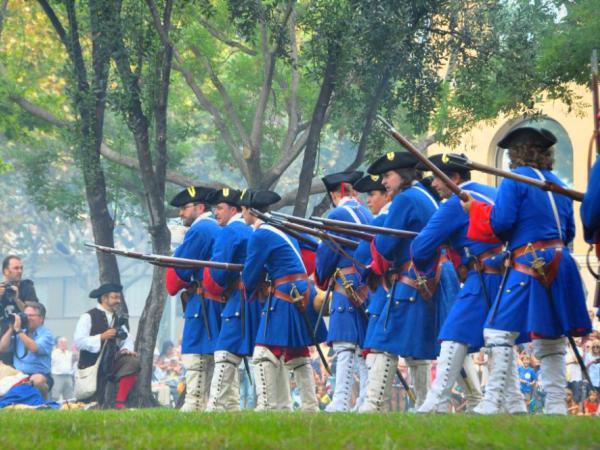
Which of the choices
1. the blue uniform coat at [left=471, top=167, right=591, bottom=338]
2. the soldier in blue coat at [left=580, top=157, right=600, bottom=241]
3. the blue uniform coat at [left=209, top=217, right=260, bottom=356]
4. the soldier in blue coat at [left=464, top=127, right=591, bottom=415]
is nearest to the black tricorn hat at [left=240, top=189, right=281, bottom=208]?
the blue uniform coat at [left=209, top=217, right=260, bottom=356]

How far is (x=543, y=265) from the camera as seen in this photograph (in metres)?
10.0

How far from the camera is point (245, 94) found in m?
26.7

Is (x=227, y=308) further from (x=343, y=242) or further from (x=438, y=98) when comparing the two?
(x=438, y=98)

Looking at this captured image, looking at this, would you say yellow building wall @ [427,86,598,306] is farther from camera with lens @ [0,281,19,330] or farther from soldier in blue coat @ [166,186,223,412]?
soldier in blue coat @ [166,186,223,412]

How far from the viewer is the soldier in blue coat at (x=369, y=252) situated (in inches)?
471

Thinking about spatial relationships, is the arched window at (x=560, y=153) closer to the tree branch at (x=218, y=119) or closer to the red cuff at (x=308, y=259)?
the tree branch at (x=218, y=119)

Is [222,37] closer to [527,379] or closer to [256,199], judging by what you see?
[527,379]

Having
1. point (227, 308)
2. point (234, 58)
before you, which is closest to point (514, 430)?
point (227, 308)

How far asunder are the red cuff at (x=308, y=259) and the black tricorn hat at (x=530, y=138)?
418 cm

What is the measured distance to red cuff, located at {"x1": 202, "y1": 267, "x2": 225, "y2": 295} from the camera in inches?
558

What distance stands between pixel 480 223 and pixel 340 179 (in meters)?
3.45

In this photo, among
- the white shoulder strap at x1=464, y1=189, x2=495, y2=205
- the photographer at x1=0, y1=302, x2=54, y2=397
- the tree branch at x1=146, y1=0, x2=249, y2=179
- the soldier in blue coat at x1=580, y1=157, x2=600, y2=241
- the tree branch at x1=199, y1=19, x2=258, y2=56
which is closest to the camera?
the soldier in blue coat at x1=580, y1=157, x2=600, y2=241

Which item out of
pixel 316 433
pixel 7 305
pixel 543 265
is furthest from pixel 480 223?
pixel 7 305

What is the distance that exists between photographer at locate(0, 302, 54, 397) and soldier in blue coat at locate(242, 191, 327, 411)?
6601 mm
